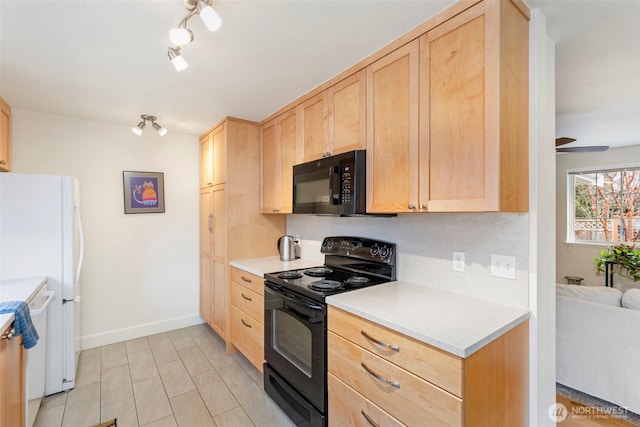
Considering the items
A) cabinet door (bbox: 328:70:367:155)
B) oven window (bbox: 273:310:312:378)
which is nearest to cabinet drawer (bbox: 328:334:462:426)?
oven window (bbox: 273:310:312:378)

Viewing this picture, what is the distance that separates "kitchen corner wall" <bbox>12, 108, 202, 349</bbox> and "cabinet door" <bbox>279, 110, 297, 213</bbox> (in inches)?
57.9

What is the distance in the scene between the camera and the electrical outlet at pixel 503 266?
1476 mm

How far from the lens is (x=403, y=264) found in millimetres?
1987

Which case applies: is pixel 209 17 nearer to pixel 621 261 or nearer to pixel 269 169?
pixel 269 169

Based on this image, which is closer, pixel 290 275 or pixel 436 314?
pixel 436 314

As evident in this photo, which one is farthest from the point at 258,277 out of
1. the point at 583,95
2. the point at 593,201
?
the point at 593,201

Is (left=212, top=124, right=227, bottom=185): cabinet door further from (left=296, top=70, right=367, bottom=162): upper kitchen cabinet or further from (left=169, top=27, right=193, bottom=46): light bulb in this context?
(left=169, top=27, right=193, bottom=46): light bulb

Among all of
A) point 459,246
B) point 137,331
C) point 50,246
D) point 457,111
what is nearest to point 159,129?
point 50,246

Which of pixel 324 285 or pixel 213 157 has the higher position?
pixel 213 157

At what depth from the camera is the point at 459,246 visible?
1.70 meters

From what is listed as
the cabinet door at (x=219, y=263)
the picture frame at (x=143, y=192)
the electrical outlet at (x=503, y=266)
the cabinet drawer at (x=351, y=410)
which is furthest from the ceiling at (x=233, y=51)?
the cabinet drawer at (x=351, y=410)

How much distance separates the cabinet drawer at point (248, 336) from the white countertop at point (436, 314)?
1009mm

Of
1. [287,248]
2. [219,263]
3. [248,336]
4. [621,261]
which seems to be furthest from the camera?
[621,261]

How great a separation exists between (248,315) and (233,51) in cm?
198
